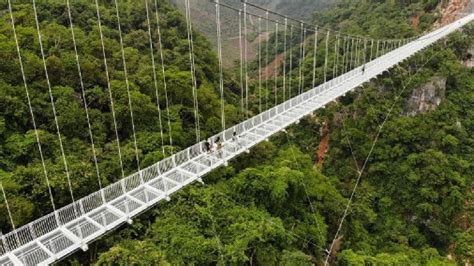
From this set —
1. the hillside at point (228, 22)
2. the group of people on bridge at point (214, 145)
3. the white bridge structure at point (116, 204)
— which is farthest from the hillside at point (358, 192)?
the hillside at point (228, 22)

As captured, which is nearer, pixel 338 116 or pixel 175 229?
pixel 175 229

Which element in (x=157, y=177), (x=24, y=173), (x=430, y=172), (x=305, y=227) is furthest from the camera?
(x=430, y=172)

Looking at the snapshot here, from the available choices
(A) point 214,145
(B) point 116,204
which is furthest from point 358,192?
(B) point 116,204

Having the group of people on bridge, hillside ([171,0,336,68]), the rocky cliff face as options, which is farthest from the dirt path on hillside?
the group of people on bridge

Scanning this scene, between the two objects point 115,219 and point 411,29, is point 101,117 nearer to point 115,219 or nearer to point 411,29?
point 115,219

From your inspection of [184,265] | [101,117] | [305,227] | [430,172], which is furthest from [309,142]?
[184,265]

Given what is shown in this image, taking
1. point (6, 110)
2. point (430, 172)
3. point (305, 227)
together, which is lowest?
point (430, 172)

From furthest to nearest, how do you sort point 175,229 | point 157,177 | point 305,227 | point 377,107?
point 377,107 → point 305,227 → point 175,229 → point 157,177

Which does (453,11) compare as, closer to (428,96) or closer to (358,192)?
(428,96)
